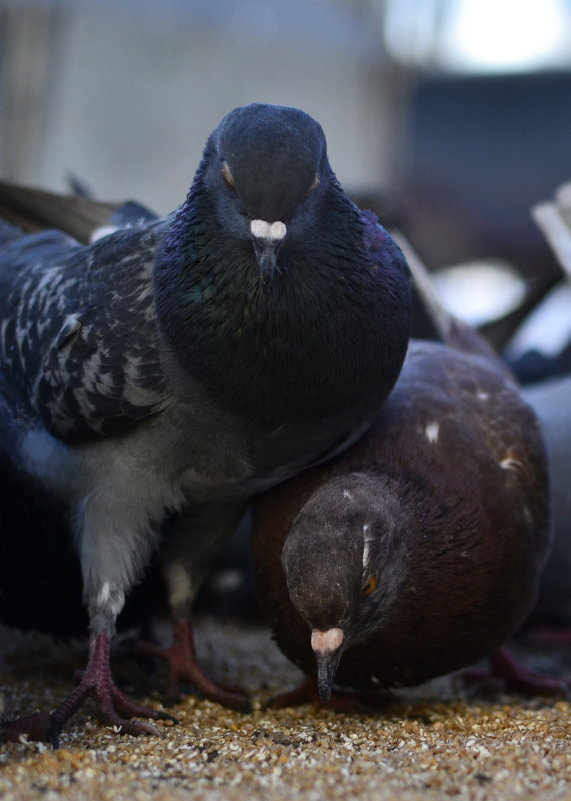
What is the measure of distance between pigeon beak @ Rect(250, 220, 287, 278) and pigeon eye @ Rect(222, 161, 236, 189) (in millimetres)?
154

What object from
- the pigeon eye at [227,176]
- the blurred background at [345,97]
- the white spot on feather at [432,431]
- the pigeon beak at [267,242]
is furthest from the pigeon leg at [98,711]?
the blurred background at [345,97]

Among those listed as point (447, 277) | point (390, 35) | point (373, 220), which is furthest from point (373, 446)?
point (390, 35)

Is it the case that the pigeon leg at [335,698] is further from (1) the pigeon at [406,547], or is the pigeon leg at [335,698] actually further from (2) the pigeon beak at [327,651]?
(2) the pigeon beak at [327,651]

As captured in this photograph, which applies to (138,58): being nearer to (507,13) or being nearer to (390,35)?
(390,35)

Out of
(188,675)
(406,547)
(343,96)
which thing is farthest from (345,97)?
(406,547)

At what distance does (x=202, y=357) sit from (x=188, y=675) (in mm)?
1297

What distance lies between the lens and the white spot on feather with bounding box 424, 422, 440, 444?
3361mm

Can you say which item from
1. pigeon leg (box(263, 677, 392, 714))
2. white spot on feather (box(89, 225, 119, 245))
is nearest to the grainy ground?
pigeon leg (box(263, 677, 392, 714))

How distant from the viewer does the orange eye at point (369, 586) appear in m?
2.82

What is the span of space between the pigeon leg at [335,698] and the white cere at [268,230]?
1.53m

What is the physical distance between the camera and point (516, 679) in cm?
385

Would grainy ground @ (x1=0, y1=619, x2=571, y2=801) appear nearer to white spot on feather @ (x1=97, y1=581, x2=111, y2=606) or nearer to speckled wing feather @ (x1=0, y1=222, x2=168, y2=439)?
white spot on feather @ (x1=97, y1=581, x2=111, y2=606)

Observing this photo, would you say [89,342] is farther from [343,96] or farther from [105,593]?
[343,96]

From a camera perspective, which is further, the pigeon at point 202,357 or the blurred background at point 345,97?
the blurred background at point 345,97
